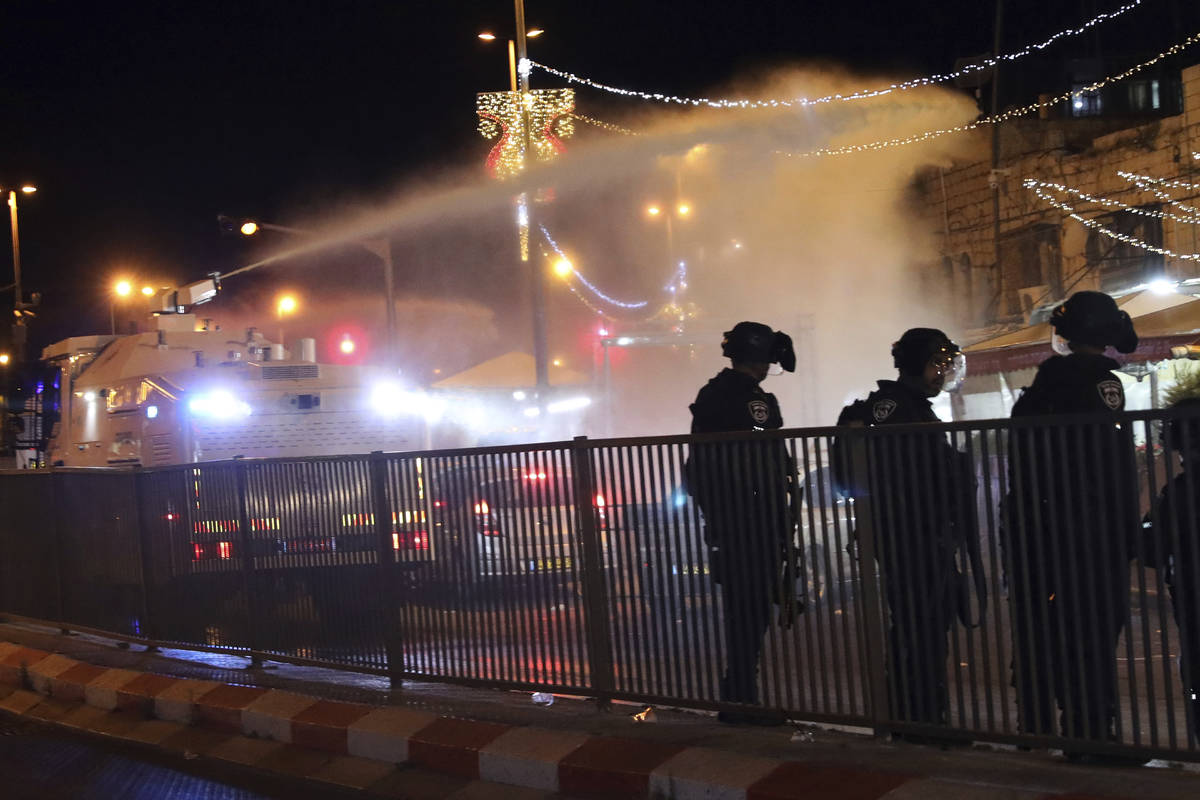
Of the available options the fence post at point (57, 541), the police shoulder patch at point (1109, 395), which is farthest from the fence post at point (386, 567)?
the fence post at point (57, 541)

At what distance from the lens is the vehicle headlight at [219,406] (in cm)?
1273

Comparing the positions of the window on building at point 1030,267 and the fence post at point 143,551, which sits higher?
the window on building at point 1030,267

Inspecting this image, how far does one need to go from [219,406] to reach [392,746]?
25.9 feet

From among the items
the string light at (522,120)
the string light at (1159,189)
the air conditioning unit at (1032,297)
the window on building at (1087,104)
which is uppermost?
the window on building at (1087,104)

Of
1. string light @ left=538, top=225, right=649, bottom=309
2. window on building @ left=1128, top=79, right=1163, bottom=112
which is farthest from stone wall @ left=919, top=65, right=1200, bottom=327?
string light @ left=538, top=225, right=649, bottom=309

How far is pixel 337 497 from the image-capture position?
7043 mm

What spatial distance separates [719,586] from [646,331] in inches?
685

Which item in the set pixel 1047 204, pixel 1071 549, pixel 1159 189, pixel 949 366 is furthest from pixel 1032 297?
pixel 1071 549

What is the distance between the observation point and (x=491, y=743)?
545cm

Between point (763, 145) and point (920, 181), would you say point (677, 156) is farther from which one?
point (920, 181)

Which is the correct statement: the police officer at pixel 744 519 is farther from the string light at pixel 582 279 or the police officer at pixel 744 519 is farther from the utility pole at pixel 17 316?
the string light at pixel 582 279

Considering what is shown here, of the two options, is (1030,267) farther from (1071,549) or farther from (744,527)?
(1071,549)

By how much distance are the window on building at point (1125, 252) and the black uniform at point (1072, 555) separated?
20.0 meters

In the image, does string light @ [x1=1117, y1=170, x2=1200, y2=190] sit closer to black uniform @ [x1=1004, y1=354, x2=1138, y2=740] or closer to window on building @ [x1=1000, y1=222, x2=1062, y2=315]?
window on building @ [x1=1000, y1=222, x2=1062, y2=315]
